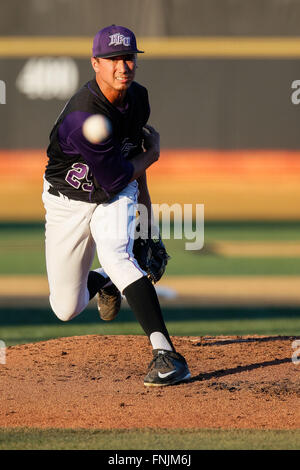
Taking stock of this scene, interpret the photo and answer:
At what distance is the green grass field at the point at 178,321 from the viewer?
3.20m

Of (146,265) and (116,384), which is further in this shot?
(146,265)

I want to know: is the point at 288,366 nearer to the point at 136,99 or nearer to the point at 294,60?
the point at 136,99

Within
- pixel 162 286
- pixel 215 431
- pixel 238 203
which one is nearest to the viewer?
pixel 215 431

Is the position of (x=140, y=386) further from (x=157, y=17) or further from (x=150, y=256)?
(x=157, y=17)

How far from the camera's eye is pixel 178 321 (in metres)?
6.23

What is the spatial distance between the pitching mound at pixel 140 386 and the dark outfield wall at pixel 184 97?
10517 mm

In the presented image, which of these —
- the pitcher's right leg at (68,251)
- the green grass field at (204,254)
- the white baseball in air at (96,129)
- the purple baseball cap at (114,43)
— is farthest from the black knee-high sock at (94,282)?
the green grass field at (204,254)

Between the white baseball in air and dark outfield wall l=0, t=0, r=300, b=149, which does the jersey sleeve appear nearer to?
the white baseball in air

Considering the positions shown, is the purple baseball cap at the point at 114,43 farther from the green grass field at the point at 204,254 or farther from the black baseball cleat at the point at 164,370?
the green grass field at the point at 204,254

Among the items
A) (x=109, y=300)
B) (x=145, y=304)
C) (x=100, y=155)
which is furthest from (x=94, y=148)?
(x=109, y=300)

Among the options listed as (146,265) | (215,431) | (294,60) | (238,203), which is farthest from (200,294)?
(294,60)

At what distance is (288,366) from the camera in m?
4.38

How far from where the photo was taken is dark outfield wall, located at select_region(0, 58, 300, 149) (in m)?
15.2
